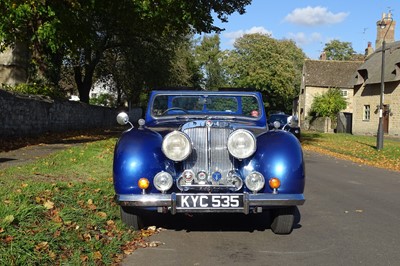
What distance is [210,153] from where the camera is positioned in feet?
17.9

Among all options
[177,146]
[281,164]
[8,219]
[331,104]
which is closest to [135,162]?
[177,146]

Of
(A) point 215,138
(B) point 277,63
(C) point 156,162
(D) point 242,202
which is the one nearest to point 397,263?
(D) point 242,202

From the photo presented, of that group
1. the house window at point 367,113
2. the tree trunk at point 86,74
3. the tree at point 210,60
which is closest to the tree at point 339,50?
the tree at point 210,60

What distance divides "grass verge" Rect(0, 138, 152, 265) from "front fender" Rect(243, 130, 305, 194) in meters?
1.58

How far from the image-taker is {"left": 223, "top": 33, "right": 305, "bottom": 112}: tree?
65312mm

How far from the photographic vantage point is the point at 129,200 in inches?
207

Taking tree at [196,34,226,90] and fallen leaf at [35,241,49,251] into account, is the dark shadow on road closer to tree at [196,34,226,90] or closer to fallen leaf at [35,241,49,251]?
fallen leaf at [35,241,49,251]

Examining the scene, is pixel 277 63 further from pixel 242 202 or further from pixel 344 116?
pixel 242 202

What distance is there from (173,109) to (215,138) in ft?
5.85

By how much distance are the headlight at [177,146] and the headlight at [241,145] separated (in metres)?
0.46

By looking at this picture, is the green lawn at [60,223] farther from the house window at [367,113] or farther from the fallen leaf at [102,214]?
the house window at [367,113]

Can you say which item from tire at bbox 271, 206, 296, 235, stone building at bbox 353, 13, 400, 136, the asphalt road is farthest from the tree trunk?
tire at bbox 271, 206, 296, 235

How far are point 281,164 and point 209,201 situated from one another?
3.03 feet

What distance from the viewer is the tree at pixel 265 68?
65312 millimetres
